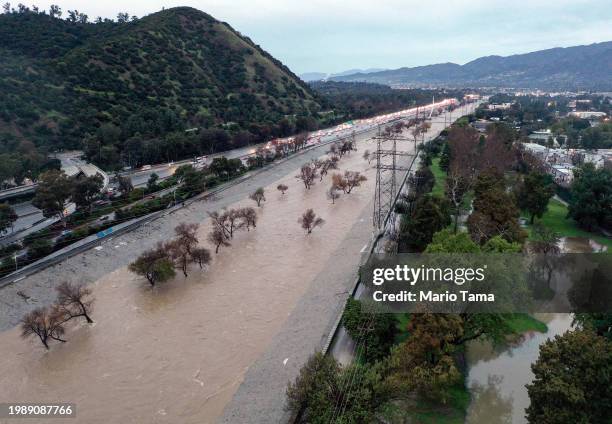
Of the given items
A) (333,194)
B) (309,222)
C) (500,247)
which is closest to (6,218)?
(309,222)

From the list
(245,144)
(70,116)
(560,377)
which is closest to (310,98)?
(245,144)

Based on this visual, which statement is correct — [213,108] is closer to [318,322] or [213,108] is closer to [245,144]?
[245,144]

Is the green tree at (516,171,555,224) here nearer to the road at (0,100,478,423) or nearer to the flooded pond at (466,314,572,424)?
the road at (0,100,478,423)

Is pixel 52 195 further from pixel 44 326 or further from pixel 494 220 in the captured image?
pixel 494 220

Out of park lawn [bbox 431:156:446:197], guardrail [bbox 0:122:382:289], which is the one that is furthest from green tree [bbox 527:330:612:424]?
park lawn [bbox 431:156:446:197]

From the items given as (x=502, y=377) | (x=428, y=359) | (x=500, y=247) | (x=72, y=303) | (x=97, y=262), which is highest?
(x=500, y=247)

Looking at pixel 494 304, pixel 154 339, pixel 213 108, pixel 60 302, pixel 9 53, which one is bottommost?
pixel 154 339
